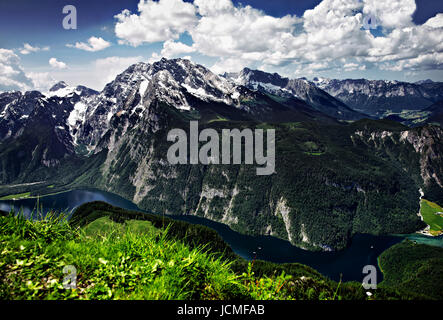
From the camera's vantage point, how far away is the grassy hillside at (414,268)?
13085 cm

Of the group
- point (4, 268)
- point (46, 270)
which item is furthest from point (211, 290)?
point (4, 268)

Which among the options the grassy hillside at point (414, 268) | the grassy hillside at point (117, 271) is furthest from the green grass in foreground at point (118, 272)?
the grassy hillside at point (414, 268)

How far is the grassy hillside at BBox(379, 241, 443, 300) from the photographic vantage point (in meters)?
131

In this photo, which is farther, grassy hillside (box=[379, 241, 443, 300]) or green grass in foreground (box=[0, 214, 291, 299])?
grassy hillside (box=[379, 241, 443, 300])

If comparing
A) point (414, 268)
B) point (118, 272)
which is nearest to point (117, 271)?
point (118, 272)

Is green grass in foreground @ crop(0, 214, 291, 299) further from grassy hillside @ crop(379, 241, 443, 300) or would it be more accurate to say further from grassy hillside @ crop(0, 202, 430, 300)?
grassy hillside @ crop(379, 241, 443, 300)

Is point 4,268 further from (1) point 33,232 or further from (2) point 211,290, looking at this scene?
(2) point 211,290

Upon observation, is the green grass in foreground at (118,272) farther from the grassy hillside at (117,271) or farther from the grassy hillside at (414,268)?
the grassy hillside at (414,268)

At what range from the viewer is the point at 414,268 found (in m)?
156

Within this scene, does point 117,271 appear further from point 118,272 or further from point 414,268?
point 414,268

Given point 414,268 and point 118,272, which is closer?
point 118,272

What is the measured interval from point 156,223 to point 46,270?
145550 millimetres

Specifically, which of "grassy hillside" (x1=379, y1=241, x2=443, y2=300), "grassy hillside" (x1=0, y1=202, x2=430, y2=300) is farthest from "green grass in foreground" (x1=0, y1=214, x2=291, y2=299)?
"grassy hillside" (x1=379, y1=241, x2=443, y2=300)
